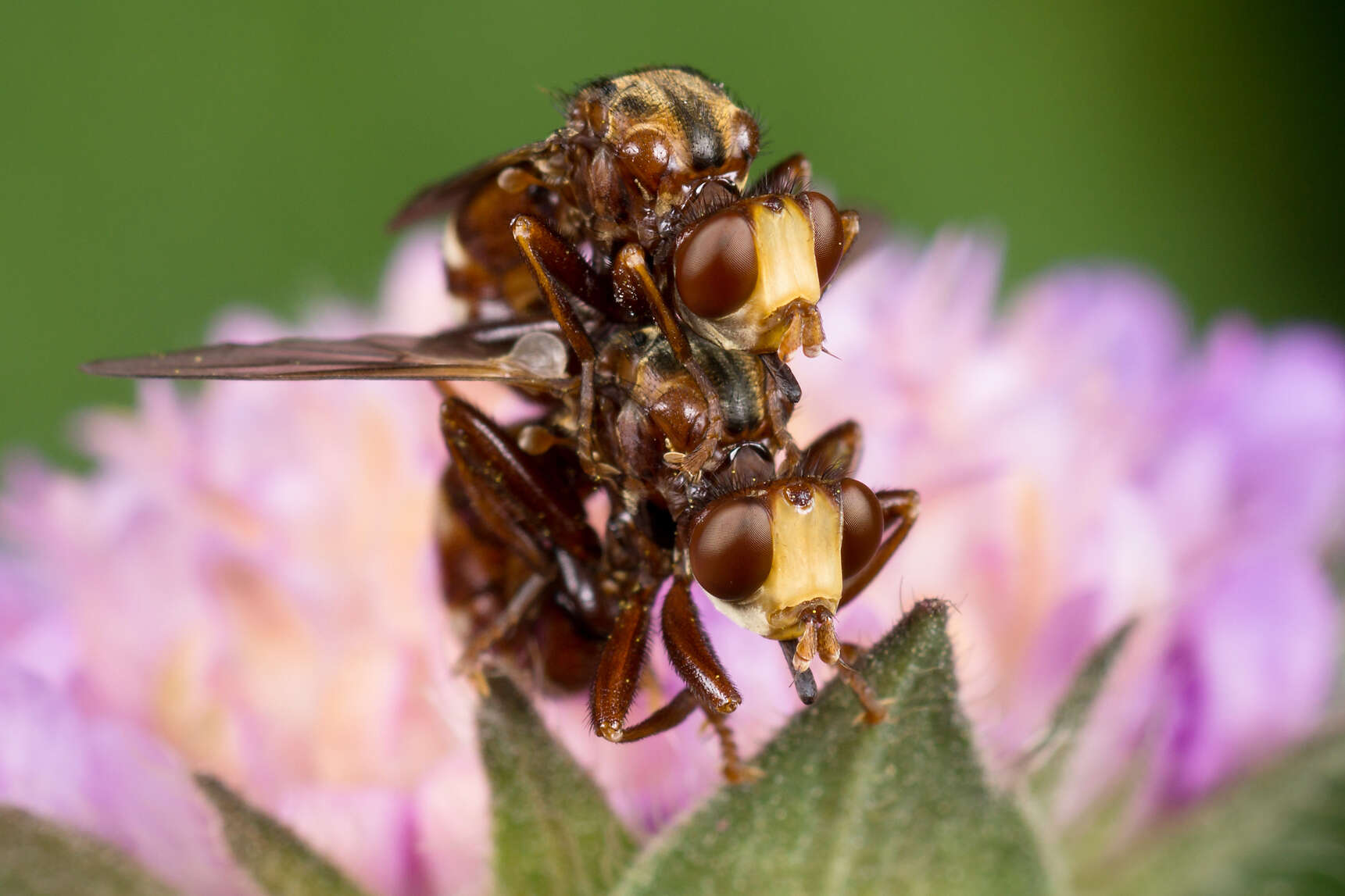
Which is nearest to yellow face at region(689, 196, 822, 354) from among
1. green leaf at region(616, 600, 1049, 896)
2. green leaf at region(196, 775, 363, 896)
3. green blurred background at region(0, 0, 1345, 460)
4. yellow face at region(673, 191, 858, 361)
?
yellow face at region(673, 191, 858, 361)

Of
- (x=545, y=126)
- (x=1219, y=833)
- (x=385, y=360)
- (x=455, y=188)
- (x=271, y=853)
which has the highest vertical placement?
(x=545, y=126)

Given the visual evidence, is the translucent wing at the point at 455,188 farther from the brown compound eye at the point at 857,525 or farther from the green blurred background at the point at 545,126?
the green blurred background at the point at 545,126

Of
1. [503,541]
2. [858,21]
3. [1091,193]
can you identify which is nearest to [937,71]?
[858,21]

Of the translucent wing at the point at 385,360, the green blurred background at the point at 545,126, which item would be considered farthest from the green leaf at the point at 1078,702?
the green blurred background at the point at 545,126

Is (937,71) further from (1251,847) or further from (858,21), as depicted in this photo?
(1251,847)

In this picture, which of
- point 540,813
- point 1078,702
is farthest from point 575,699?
point 1078,702

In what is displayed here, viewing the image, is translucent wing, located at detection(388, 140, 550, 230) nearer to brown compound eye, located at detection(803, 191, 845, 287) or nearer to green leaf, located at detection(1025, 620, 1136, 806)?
brown compound eye, located at detection(803, 191, 845, 287)

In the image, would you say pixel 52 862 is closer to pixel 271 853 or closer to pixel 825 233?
pixel 271 853

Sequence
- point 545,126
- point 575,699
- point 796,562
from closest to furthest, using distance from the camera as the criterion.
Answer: point 796,562 < point 575,699 < point 545,126
